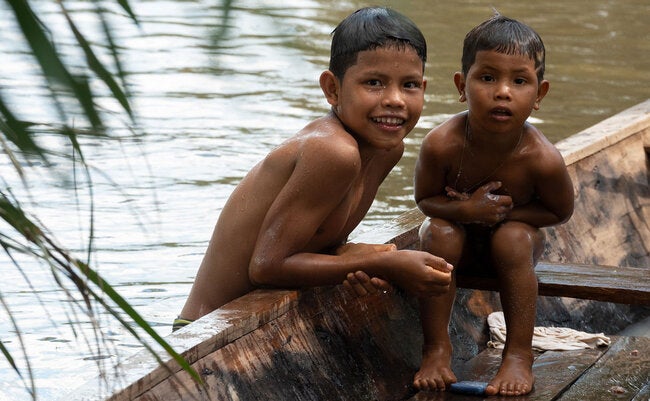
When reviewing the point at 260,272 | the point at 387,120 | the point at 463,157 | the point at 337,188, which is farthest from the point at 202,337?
the point at 463,157

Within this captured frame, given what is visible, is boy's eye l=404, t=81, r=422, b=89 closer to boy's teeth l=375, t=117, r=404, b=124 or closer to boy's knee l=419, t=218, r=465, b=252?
boy's teeth l=375, t=117, r=404, b=124

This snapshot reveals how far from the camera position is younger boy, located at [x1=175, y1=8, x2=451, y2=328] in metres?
2.57

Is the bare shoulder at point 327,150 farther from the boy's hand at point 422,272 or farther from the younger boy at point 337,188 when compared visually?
the boy's hand at point 422,272

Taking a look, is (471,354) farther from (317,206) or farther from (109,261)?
(109,261)

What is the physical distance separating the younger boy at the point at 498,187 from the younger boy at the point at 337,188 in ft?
0.57

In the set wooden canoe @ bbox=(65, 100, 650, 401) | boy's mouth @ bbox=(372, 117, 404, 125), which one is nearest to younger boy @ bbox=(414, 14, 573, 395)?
wooden canoe @ bbox=(65, 100, 650, 401)

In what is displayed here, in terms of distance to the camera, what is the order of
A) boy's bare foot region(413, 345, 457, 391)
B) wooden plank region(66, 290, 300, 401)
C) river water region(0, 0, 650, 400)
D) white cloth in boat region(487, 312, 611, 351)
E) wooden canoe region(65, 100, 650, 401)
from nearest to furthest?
river water region(0, 0, 650, 400)
wooden plank region(66, 290, 300, 401)
wooden canoe region(65, 100, 650, 401)
boy's bare foot region(413, 345, 457, 391)
white cloth in boat region(487, 312, 611, 351)

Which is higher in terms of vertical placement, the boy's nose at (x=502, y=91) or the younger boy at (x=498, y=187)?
the boy's nose at (x=502, y=91)

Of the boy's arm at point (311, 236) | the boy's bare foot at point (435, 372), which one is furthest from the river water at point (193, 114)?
the boy's bare foot at point (435, 372)

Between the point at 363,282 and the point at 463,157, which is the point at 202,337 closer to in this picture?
the point at 363,282

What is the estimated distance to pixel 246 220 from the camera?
2.75 m

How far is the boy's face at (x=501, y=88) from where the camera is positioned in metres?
2.74

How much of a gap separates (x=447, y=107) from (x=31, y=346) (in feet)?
14.7

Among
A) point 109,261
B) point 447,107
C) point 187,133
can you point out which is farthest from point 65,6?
point 447,107
